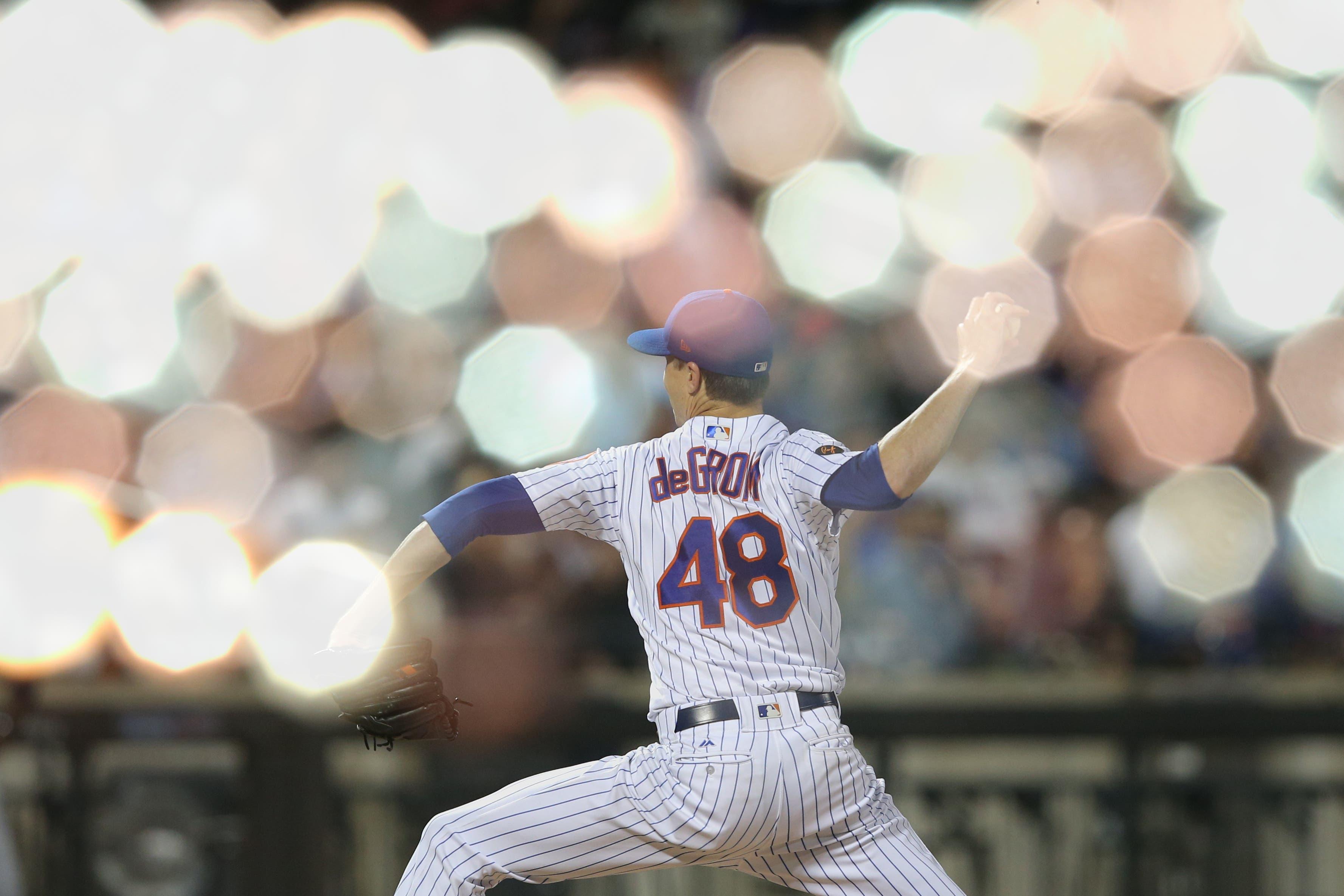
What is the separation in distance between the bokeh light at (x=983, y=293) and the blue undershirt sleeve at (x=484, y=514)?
5449mm

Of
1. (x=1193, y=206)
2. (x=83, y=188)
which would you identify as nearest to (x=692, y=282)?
(x=1193, y=206)

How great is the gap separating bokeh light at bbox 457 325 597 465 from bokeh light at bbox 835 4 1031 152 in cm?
318

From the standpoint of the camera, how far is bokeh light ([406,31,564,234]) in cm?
985

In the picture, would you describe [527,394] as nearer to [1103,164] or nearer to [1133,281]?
[1133,281]

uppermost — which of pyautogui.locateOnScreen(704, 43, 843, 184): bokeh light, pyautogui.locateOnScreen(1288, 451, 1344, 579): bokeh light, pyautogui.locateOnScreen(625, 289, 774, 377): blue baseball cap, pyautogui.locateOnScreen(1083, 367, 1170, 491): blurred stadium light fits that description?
pyautogui.locateOnScreen(704, 43, 843, 184): bokeh light

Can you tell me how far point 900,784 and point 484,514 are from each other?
2656 millimetres

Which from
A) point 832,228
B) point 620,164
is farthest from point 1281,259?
point 620,164

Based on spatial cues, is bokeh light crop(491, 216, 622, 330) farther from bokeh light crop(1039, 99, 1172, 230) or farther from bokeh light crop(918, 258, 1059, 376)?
bokeh light crop(1039, 99, 1172, 230)

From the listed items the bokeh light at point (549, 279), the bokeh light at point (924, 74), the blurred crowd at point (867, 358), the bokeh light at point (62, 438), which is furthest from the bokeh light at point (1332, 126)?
the bokeh light at point (62, 438)

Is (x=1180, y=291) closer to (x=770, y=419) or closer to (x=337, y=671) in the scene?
(x=770, y=419)

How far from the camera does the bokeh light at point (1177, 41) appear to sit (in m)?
10.2

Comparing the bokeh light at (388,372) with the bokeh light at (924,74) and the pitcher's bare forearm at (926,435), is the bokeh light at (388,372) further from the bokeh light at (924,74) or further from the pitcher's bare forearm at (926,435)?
the pitcher's bare forearm at (926,435)

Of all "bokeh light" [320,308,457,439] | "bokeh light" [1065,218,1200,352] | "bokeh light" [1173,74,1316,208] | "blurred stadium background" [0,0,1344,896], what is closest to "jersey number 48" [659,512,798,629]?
"blurred stadium background" [0,0,1344,896]

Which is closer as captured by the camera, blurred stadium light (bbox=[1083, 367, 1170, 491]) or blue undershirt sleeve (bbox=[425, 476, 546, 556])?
blue undershirt sleeve (bbox=[425, 476, 546, 556])
